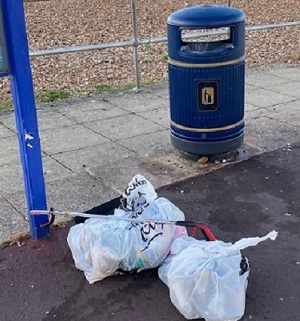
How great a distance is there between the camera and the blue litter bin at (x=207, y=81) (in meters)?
4.63

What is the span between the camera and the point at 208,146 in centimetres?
495

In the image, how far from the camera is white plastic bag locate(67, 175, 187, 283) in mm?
3354

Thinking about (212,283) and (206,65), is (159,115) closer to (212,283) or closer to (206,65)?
(206,65)

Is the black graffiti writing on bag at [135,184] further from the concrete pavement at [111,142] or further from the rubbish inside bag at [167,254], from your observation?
the concrete pavement at [111,142]

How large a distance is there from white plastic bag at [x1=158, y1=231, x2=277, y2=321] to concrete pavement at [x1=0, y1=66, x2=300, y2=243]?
1409 millimetres

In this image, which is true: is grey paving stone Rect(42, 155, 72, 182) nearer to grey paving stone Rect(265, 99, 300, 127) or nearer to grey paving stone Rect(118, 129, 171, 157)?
grey paving stone Rect(118, 129, 171, 157)

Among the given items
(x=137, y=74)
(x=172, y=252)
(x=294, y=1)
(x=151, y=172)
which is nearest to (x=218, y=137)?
(x=151, y=172)

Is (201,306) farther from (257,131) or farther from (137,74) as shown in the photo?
(137,74)

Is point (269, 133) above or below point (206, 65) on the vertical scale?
Answer: below

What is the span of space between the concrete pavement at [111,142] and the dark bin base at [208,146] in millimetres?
123

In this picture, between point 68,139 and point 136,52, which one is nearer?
point 68,139

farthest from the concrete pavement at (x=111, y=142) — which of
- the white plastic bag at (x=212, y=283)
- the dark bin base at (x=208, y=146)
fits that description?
the white plastic bag at (x=212, y=283)

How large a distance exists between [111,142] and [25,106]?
2.16 m

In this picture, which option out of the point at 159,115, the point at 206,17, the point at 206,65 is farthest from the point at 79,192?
the point at 159,115
